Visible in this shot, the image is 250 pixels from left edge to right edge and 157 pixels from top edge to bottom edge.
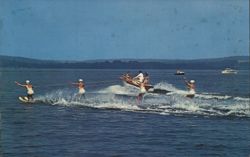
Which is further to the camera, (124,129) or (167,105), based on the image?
(167,105)

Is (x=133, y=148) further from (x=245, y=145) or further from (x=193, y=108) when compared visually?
(x=193, y=108)

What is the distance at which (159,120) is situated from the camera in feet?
91.2

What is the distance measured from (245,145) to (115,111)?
12.0 metres

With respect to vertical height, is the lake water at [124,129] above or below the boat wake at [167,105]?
below

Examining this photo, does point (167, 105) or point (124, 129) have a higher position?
point (167, 105)

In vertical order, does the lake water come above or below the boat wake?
below

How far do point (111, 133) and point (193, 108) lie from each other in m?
9.82

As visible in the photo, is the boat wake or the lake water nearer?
the lake water

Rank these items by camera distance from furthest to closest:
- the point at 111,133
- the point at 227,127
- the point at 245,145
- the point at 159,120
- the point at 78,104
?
the point at 78,104 → the point at 159,120 → the point at 227,127 → the point at 111,133 → the point at 245,145

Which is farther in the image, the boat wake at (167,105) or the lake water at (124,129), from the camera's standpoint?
the boat wake at (167,105)

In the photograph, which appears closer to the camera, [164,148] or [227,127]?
[164,148]

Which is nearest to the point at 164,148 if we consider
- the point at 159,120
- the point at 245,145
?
the point at 245,145

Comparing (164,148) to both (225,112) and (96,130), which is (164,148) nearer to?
(96,130)

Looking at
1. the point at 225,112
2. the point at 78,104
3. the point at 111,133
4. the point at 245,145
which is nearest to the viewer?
the point at 245,145
